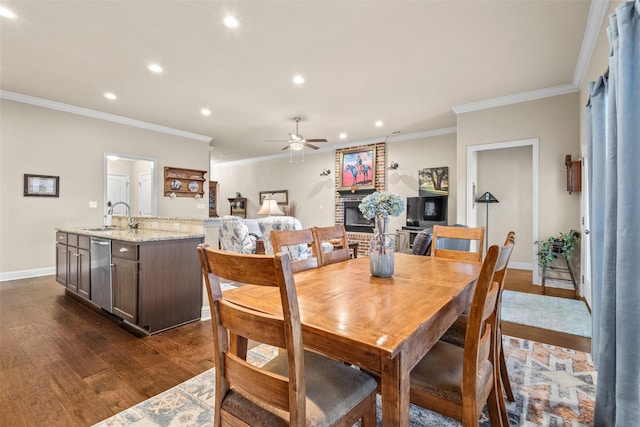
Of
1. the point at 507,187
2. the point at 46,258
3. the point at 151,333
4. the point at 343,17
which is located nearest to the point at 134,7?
the point at 343,17

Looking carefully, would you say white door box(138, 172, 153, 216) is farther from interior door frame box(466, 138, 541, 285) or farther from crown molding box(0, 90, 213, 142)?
interior door frame box(466, 138, 541, 285)

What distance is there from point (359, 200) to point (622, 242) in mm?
5898

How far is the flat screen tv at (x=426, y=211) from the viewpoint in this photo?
5966 mm

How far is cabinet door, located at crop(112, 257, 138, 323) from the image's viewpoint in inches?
99.7

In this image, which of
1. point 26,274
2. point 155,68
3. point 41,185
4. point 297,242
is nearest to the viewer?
point 297,242

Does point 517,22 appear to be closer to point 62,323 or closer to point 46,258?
point 62,323

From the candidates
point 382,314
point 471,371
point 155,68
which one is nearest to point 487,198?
point 471,371

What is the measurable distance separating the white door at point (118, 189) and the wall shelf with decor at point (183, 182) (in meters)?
2.30

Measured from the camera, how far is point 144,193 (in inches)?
287

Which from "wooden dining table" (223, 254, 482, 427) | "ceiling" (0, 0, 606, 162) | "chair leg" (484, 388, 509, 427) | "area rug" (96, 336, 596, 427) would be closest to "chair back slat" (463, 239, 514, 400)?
"wooden dining table" (223, 254, 482, 427)

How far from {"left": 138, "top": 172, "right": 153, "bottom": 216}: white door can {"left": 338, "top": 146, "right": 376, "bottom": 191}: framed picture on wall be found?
4.75m

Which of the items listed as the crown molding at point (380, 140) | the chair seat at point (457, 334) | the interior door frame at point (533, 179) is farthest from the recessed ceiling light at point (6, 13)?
the crown molding at point (380, 140)

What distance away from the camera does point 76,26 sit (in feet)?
9.07

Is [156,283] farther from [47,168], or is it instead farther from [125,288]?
[47,168]
